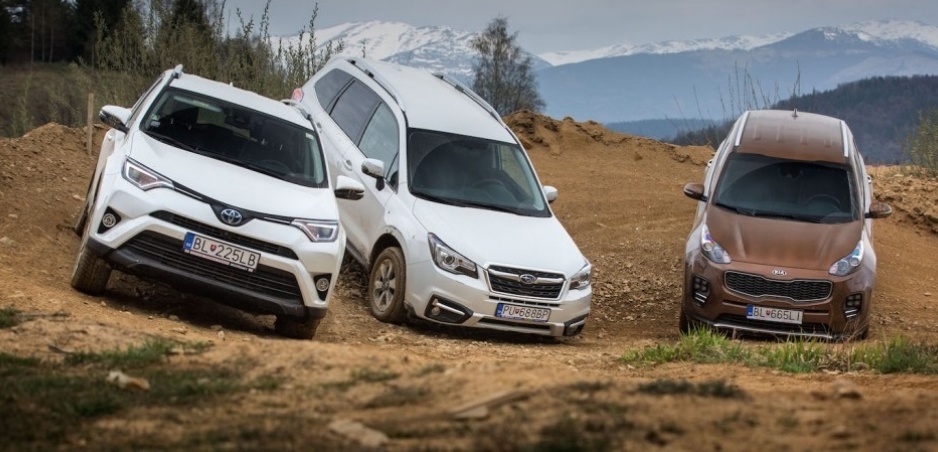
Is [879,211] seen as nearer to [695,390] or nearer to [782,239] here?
[782,239]

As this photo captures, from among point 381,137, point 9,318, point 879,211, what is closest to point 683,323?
point 879,211

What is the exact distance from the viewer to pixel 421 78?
13.5 meters

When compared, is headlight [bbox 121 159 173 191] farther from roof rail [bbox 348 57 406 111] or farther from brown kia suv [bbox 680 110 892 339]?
brown kia suv [bbox 680 110 892 339]

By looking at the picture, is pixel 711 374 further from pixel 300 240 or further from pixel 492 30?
pixel 492 30

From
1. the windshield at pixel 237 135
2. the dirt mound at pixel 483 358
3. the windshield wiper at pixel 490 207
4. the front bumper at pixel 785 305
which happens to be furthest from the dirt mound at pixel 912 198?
the windshield at pixel 237 135

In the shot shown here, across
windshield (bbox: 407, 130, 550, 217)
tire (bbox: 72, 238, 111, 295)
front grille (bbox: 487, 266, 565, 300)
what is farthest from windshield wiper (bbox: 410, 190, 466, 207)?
tire (bbox: 72, 238, 111, 295)

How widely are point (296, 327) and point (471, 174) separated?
2.99 meters

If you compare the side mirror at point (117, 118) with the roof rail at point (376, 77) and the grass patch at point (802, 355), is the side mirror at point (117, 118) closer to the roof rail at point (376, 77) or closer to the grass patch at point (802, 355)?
the roof rail at point (376, 77)

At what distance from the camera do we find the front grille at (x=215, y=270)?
28.2ft

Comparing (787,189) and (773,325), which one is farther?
(787,189)

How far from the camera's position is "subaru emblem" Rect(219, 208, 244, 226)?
8680 millimetres

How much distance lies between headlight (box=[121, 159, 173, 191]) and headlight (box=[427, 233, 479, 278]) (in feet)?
8.13

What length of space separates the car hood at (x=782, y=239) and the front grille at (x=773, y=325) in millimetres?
539

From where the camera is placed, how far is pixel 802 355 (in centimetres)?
893
